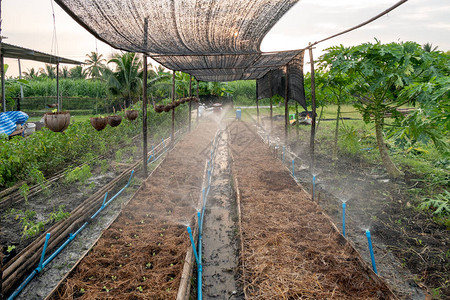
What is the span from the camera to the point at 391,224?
473 cm

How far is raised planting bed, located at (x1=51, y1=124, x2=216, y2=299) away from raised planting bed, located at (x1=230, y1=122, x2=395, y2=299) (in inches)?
36.5

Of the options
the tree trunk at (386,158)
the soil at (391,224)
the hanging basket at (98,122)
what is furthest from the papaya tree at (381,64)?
the hanging basket at (98,122)

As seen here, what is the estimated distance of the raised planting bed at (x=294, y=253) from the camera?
9.99ft

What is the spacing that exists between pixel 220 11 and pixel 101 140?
20.7 ft

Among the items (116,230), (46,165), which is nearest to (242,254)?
(116,230)

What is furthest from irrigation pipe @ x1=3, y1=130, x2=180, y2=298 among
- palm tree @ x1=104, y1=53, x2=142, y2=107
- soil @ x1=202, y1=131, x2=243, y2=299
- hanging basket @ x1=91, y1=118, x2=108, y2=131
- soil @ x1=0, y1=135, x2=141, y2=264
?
palm tree @ x1=104, y1=53, x2=142, y2=107

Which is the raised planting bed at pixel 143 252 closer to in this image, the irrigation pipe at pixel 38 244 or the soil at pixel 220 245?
the soil at pixel 220 245

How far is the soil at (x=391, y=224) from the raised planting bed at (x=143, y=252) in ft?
8.63

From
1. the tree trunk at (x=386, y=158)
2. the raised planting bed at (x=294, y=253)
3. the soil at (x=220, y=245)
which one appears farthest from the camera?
the tree trunk at (x=386, y=158)

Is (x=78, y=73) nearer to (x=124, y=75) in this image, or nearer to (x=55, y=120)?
(x=124, y=75)

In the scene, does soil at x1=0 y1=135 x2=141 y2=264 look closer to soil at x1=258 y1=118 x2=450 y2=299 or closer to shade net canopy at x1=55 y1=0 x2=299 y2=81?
shade net canopy at x1=55 y1=0 x2=299 y2=81

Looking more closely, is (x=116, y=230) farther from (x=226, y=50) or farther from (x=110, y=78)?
(x=110, y=78)

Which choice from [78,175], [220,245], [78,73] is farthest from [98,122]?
[78,73]

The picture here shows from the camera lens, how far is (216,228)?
5.13 meters
